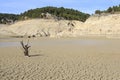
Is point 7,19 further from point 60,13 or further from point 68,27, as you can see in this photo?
point 68,27

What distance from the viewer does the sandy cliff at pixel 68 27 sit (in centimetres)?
4152

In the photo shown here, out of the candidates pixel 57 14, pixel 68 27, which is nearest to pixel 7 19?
pixel 57 14

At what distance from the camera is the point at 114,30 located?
130 ft

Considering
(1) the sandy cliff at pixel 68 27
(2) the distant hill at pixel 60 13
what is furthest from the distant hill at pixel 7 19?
(1) the sandy cliff at pixel 68 27

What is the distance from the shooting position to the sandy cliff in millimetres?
41522

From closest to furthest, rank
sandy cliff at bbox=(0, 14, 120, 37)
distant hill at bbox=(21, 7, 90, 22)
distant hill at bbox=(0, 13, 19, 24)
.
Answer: sandy cliff at bbox=(0, 14, 120, 37), distant hill at bbox=(21, 7, 90, 22), distant hill at bbox=(0, 13, 19, 24)

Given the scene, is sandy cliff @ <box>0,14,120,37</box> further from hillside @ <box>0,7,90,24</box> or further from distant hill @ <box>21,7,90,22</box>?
distant hill @ <box>21,7,90,22</box>

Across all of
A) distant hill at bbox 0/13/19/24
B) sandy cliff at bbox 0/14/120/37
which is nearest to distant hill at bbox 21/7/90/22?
sandy cliff at bbox 0/14/120/37

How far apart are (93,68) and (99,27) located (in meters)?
31.4

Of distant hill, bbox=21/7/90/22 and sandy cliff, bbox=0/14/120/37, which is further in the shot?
distant hill, bbox=21/7/90/22

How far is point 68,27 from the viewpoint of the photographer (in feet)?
170

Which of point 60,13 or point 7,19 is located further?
point 7,19

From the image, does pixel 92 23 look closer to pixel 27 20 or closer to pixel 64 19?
pixel 64 19

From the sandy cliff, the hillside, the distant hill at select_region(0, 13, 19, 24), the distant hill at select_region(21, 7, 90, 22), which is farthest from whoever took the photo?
the distant hill at select_region(0, 13, 19, 24)
